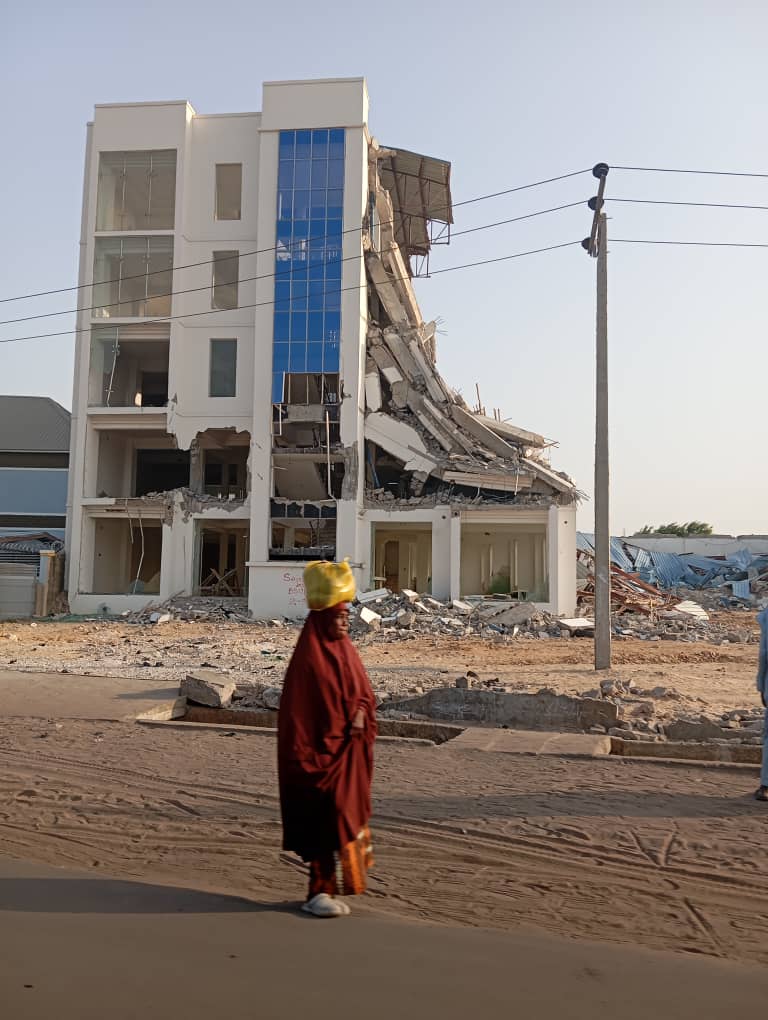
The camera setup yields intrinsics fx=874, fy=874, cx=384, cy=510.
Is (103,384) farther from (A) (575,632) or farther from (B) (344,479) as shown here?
(A) (575,632)

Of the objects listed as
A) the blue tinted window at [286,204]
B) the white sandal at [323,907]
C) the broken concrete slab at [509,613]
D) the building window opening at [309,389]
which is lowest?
the white sandal at [323,907]

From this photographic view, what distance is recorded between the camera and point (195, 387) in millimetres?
31500

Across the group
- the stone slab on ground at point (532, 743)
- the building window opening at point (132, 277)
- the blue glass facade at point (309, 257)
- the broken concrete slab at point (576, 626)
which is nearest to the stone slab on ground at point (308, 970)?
the stone slab on ground at point (532, 743)

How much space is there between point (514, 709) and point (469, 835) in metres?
5.36

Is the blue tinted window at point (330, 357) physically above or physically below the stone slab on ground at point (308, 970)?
above

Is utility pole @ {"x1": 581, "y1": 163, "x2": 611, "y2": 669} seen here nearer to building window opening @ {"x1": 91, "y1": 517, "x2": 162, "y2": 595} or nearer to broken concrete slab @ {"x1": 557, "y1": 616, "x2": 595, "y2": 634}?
broken concrete slab @ {"x1": 557, "y1": 616, "x2": 595, "y2": 634}

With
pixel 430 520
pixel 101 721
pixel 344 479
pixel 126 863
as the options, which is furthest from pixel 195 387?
pixel 126 863

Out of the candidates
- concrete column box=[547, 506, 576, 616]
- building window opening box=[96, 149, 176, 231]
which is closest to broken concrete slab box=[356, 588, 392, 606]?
concrete column box=[547, 506, 576, 616]

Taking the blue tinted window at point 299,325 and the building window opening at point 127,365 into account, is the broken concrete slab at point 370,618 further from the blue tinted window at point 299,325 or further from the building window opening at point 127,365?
the building window opening at point 127,365

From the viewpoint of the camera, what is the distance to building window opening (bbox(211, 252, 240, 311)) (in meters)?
31.8

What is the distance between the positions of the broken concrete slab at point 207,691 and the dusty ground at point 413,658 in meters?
2.45

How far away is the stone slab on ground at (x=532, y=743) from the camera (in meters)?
8.06

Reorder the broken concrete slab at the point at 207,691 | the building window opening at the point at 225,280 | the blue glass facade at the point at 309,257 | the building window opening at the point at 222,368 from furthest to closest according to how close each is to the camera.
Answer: the building window opening at the point at 225,280 < the building window opening at the point at 222,368 < the blue glass facade at the point at 309,257 < the broken concrete slab at the point at 207,691

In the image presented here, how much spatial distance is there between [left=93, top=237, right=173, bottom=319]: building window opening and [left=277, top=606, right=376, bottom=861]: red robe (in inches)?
1168
